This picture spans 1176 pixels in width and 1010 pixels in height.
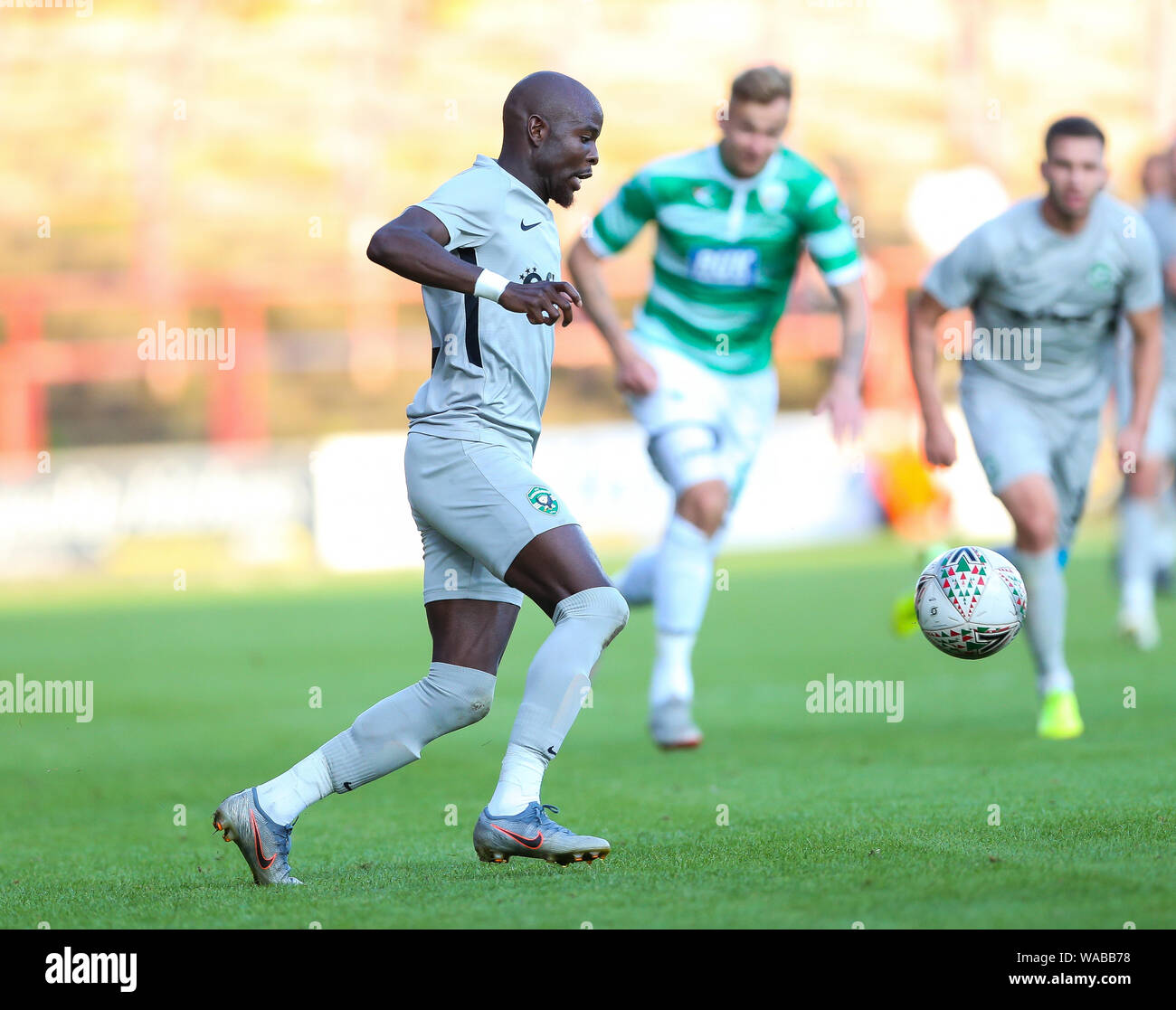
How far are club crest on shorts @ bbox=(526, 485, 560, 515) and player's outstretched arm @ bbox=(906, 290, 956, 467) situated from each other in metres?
2.76

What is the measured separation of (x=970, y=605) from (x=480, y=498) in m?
2.00

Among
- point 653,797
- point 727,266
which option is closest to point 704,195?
point 727,266

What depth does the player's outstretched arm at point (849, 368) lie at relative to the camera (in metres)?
6.92

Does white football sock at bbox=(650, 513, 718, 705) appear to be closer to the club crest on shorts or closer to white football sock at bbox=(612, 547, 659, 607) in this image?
white football sock at bbox=(612, 547, 659, 607)

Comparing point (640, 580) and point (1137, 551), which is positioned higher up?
point (1137, 551)

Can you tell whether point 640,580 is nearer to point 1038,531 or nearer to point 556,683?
point 1038,531

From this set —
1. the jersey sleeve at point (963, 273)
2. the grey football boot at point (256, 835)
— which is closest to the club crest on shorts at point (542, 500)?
the grey football boot at point (256, 835)

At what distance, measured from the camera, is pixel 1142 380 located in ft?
22.7

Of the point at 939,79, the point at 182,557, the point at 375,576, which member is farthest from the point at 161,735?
the point at 939,79

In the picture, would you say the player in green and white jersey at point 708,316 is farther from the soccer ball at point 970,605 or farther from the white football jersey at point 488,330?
the white football jersey at point 488,330

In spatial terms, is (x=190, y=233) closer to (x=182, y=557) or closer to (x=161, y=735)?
(x=182, y=557)

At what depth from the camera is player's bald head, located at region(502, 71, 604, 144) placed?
14.6ft

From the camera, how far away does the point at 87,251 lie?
114 ft

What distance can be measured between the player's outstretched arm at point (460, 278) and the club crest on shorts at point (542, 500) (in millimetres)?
464
